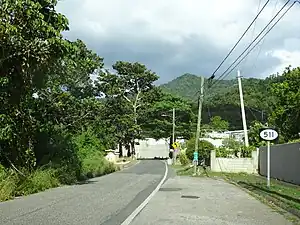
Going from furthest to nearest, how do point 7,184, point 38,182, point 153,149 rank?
point 153,149, point 38,182, point 7,184

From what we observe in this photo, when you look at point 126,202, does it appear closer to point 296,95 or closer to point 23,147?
point 23,147

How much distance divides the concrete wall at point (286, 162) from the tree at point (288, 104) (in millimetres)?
9303

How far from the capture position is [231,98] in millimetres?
87875

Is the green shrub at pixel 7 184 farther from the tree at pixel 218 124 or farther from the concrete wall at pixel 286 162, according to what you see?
the tree at pixel 218 124

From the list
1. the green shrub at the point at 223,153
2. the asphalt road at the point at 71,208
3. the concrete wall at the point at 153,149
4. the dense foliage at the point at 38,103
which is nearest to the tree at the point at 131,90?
the concrete wall at the point at 153,149

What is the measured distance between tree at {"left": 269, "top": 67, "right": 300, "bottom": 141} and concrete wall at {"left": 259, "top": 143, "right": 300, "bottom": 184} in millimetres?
9303

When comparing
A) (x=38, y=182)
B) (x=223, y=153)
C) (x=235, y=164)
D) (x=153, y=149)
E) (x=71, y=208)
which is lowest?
(x=71, y=208)

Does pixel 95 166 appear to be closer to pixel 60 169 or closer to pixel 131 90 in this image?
pixel 60 169

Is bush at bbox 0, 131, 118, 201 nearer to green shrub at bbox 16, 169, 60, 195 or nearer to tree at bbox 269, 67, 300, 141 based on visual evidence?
green shrub at bbox 16, 169, 60, 195

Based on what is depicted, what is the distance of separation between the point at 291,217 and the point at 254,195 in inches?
265

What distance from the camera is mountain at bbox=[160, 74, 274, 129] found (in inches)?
2984

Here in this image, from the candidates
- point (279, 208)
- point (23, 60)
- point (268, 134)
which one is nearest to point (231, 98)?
point (268, 134)

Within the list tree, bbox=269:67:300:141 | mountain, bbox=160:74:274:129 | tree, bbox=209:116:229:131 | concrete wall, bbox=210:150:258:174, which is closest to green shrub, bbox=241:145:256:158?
concrete wall, bbox=210:150:258:174

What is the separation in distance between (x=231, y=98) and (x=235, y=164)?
48388mm
